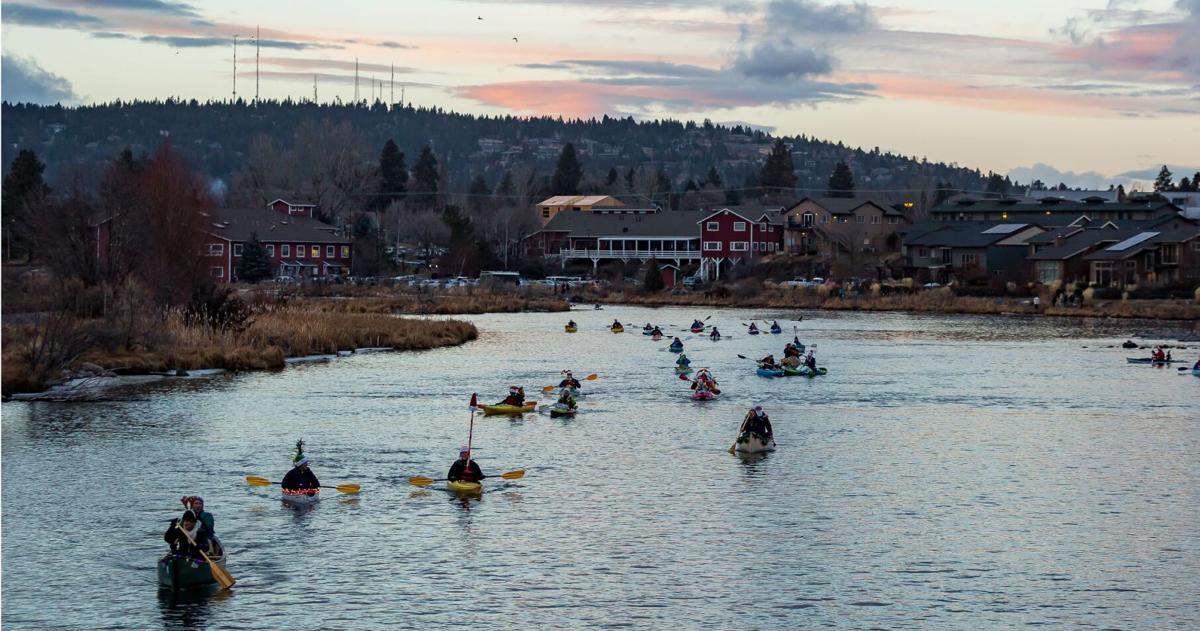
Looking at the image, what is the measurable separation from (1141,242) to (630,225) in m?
59.3

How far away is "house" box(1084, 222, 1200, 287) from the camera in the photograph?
390 ft

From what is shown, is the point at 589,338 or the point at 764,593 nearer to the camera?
the point at 764,593

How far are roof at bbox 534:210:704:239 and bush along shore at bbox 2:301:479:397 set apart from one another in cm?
8128

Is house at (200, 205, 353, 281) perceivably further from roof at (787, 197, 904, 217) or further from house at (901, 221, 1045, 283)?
house at (901, 221, 1045, 283)

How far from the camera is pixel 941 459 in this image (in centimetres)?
3781

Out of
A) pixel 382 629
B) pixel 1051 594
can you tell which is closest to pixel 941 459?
pixel 1051 594

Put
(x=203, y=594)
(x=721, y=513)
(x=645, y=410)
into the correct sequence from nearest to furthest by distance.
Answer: (x=203, y=594), (x=721, y=513), (x=645, y=410)

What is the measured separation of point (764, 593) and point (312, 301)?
266ft

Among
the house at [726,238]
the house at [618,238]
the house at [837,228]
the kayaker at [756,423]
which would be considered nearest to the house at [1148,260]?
the house at [837,228]

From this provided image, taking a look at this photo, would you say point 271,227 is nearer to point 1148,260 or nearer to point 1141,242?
point 1141,242

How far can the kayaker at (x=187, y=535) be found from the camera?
2386cm

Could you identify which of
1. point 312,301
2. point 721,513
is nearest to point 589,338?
point 312,301

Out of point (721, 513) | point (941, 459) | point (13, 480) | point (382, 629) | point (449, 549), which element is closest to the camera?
point (382, 629)

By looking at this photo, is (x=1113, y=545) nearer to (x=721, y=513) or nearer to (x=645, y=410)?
(x=721, y=513)
